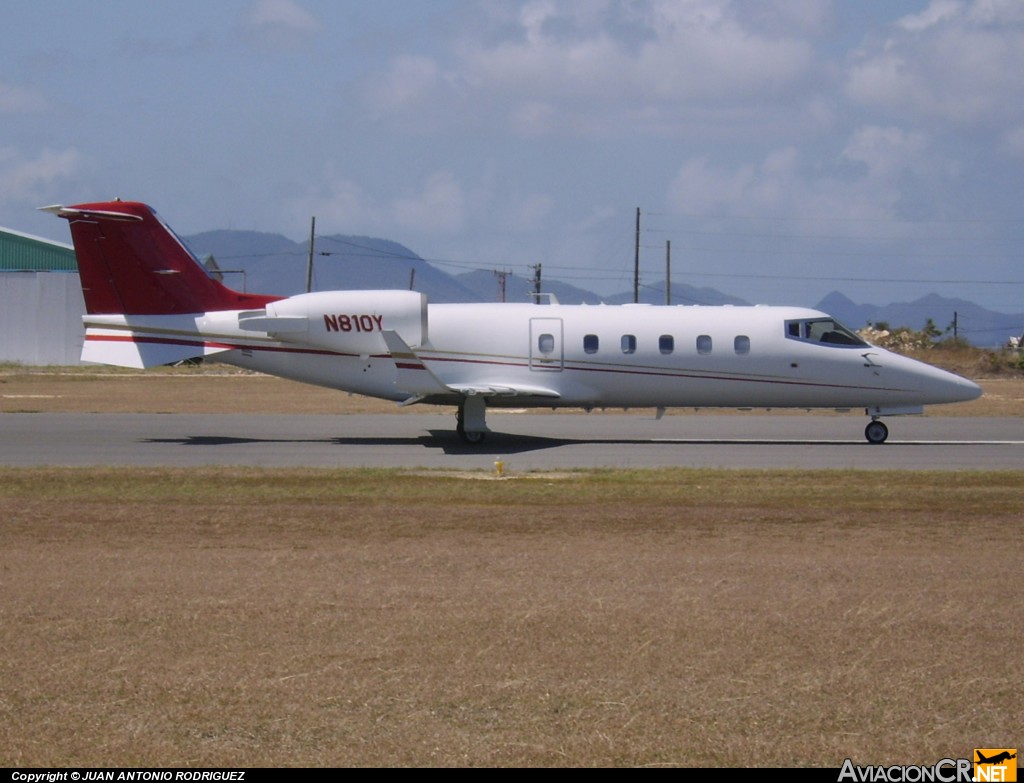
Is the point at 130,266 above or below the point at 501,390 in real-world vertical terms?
above

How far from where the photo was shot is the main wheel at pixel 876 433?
2778 cm

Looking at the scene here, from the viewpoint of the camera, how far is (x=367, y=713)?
300 inches

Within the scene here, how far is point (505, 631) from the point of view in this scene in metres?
9.60

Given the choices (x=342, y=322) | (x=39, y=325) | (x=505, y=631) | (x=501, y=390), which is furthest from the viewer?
(x=39, y=325)

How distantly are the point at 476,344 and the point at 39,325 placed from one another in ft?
173

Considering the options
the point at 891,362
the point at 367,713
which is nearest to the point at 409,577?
the point at 367,713

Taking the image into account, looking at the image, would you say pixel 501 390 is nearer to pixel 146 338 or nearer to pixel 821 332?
pixel 821 332

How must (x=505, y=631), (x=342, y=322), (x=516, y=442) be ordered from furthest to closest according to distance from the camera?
(x=516, y=442)
(x=342, y=322)
(x=505, y=631)

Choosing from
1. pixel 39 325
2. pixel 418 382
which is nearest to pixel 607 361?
pixel 418 382

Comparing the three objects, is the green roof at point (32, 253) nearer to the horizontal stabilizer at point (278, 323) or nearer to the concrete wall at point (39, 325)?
the concrete wall at point (39, 325)

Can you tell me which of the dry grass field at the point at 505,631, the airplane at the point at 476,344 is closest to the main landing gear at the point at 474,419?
the airplane at the point at 476,344

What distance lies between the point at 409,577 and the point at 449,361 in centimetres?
1579

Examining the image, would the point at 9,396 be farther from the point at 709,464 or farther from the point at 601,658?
the point at 601,658

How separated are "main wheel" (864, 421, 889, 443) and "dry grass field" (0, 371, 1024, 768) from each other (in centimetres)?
1044
